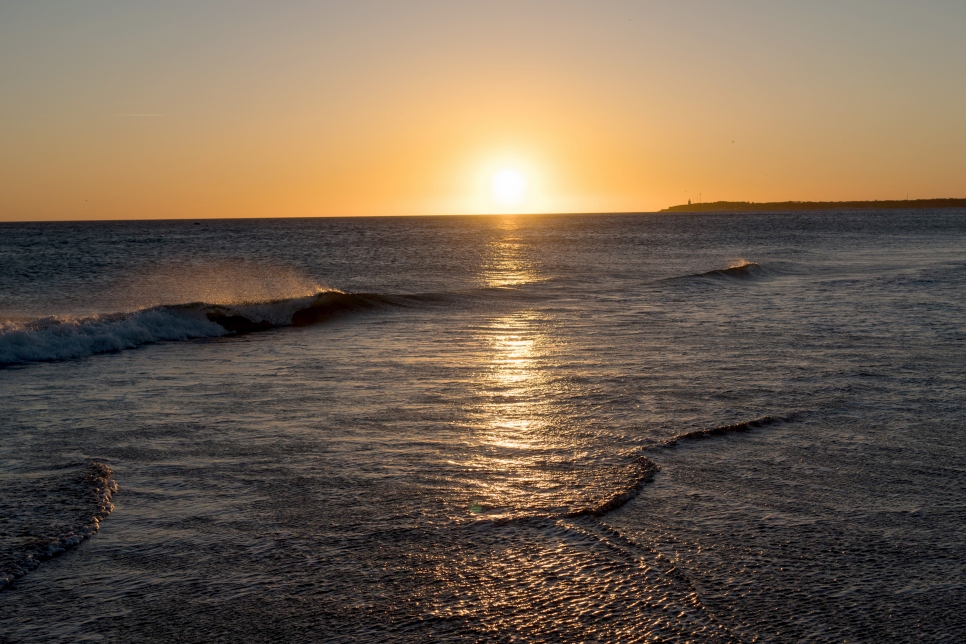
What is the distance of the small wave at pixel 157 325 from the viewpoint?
584 inches

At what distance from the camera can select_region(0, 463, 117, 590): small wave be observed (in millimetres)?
5266

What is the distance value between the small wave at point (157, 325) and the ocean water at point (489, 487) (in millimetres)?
115

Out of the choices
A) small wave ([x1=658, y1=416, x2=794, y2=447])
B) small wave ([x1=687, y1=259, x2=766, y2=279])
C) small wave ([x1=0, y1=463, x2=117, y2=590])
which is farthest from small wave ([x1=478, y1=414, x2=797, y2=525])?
small wave ([x1=687, y1=259, x2=766, y2=279])

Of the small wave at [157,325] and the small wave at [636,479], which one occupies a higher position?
the small wave at [157,325]

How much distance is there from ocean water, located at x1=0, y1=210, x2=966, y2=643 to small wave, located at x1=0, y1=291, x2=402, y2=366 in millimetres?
115

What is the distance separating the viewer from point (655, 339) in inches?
614

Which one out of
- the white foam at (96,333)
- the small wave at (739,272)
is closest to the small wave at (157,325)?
the white foam at (96,333)

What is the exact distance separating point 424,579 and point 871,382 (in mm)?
8131

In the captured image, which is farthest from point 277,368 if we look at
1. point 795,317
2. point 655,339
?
point 795,317

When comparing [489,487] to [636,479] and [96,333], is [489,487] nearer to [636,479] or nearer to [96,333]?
[636,479]

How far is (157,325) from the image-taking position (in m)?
18.5

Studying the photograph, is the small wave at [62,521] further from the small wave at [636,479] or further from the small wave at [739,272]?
the small wave at [739,272]

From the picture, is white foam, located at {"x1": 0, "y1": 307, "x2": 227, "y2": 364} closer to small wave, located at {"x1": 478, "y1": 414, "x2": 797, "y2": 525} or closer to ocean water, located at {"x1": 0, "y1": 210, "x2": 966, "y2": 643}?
ocean water, located at {"x1": 0, "y1": 210, "x2": 966, "y2": 643}

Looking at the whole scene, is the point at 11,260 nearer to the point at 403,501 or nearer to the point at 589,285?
the point at 589,285
